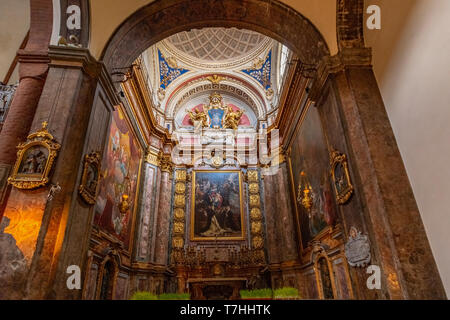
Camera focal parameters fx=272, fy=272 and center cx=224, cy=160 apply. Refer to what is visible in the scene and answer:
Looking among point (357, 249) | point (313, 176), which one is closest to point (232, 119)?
point (313, 176)

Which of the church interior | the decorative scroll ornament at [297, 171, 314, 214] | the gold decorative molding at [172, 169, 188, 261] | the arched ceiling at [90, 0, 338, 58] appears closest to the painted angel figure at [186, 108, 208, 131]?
the church interior

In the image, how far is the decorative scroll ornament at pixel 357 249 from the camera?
438 centimetres

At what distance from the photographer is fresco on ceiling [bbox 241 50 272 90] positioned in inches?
534

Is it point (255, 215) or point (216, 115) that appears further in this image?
point (216, 115)

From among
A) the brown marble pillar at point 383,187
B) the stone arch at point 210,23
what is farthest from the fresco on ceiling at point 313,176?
the stone arch at point 210,23

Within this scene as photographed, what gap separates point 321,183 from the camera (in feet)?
24.8

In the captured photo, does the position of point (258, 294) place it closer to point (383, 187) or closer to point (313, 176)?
point (313, 176)

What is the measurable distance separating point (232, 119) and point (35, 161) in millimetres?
10642

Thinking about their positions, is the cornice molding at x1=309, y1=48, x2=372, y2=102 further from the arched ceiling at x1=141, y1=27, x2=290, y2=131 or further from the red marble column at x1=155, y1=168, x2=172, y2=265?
the red marble column at x1=155, y1=168, x2=172, y2=265

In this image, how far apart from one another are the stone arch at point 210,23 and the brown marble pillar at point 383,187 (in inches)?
43.8

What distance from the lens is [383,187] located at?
4.45 m

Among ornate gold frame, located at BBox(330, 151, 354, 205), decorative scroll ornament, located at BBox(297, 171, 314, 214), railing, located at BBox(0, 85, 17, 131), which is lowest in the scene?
ornate gold frame, located at BBox(330, 151, 354, 205)

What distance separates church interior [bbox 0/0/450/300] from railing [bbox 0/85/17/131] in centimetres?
4
